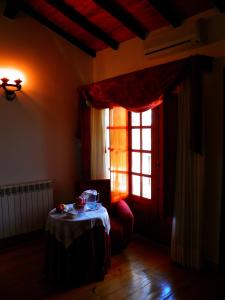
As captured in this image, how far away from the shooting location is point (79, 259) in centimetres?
251

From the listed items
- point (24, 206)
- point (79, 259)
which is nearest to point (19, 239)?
point (24, 206)

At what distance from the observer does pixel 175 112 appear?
9.78 ft

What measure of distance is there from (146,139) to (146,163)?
1.05 feet

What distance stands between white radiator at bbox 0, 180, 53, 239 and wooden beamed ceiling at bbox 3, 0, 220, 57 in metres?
2.15

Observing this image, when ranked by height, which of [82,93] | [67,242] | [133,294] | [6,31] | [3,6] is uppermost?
[3,6]

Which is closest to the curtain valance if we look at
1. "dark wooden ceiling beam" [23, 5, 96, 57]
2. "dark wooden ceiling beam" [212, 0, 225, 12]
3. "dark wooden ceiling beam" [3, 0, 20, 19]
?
"dark wooden ceiling beam" [212, 0, 225, 12]

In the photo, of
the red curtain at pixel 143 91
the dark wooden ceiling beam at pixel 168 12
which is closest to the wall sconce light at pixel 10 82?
the red curtain at pixel 143 91

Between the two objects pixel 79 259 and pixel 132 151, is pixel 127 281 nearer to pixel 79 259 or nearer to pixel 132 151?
pixel 79 259

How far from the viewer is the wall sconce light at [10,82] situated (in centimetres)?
327

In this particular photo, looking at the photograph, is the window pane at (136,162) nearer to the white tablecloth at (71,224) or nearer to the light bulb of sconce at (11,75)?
the white tablecloth at (71,224)

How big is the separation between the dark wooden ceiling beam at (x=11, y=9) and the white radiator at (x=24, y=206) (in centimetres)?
219

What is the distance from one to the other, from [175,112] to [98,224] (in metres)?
1.49

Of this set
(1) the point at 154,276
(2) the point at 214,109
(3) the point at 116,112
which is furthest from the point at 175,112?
(1) the point at 154,276

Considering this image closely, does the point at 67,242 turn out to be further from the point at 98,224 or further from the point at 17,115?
the point at 17,115
